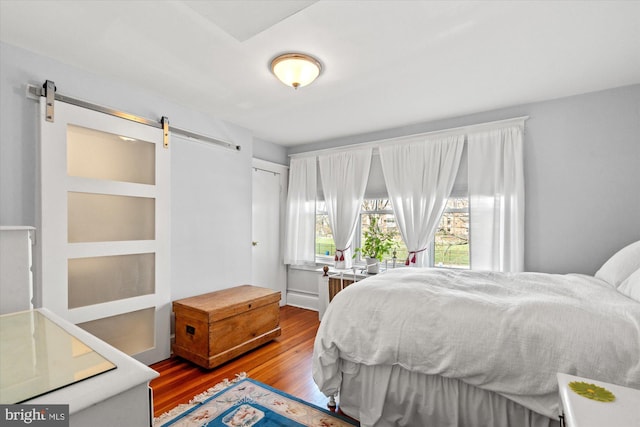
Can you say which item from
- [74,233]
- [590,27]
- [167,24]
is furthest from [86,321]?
[590,27]

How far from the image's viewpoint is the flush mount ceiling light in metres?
2.12

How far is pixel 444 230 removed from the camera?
3.61 metres

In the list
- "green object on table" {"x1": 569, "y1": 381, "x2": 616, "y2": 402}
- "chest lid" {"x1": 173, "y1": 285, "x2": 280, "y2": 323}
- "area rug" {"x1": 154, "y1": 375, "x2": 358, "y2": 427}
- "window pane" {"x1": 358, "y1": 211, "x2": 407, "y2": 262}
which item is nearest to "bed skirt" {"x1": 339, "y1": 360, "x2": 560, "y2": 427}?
"area rug" {"x1": 154, "y1": 375, "x2": 358, "y2": 427}

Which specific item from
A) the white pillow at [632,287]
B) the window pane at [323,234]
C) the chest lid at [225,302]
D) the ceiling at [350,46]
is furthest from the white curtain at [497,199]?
the chest lid at [225,302]

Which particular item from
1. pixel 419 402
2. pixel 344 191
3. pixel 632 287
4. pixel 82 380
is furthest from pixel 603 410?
pixel 344 191

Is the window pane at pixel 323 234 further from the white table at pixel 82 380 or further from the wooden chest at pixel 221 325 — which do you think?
the white table at pixel 82 380

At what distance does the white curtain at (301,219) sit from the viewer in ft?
15.0

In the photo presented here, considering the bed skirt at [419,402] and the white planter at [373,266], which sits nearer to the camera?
the bed skirt at [419,402]

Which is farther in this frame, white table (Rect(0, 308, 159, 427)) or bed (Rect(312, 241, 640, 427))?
bed (Rect(312, 241, 640, 427))

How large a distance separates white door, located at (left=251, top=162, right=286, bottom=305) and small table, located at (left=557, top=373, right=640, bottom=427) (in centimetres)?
364

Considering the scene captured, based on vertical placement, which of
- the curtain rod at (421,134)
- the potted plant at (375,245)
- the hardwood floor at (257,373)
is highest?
the curtain rod at (421,134)

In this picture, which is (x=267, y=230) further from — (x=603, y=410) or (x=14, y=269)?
(x=603, y=410)

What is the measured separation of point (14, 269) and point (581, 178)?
4.23m

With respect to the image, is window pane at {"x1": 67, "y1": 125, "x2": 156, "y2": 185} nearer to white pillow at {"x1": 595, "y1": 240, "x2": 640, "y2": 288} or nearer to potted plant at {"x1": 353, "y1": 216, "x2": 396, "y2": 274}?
potted plant at {"x1": 353, "y1": 216, "x2": 396, "y2": 274}
